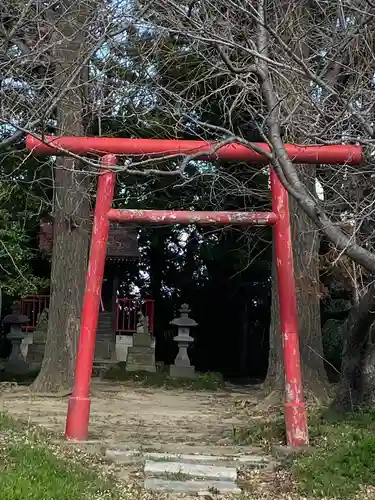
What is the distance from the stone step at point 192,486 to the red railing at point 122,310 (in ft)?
43.5

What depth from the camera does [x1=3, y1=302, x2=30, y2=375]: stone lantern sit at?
1717 cm

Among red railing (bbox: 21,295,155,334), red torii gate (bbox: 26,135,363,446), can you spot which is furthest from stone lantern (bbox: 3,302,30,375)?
red torii gate (bbox: 26,135,363,446)

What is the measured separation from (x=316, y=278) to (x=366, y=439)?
5334 mm

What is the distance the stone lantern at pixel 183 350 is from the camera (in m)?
17.0

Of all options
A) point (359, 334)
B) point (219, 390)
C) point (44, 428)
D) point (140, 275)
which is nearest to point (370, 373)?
point (359, 334)

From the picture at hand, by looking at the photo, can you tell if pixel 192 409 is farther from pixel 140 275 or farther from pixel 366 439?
pixel 140 275

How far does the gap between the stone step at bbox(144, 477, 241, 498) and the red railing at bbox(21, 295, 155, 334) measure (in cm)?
1326

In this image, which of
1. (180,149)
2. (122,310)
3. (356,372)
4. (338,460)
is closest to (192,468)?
(338,460)

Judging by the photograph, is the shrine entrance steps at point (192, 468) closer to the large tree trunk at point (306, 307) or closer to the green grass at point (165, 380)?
the large tree trunk at point (306, 307)

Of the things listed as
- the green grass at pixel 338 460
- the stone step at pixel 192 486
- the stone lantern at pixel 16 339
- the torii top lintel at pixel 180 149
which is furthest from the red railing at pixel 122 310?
the stone step at pixel 192 486

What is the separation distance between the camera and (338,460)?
6.19m

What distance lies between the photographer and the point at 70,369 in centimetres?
1304

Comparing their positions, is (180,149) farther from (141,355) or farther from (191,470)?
(141,355)

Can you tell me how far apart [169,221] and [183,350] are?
10437 mm
